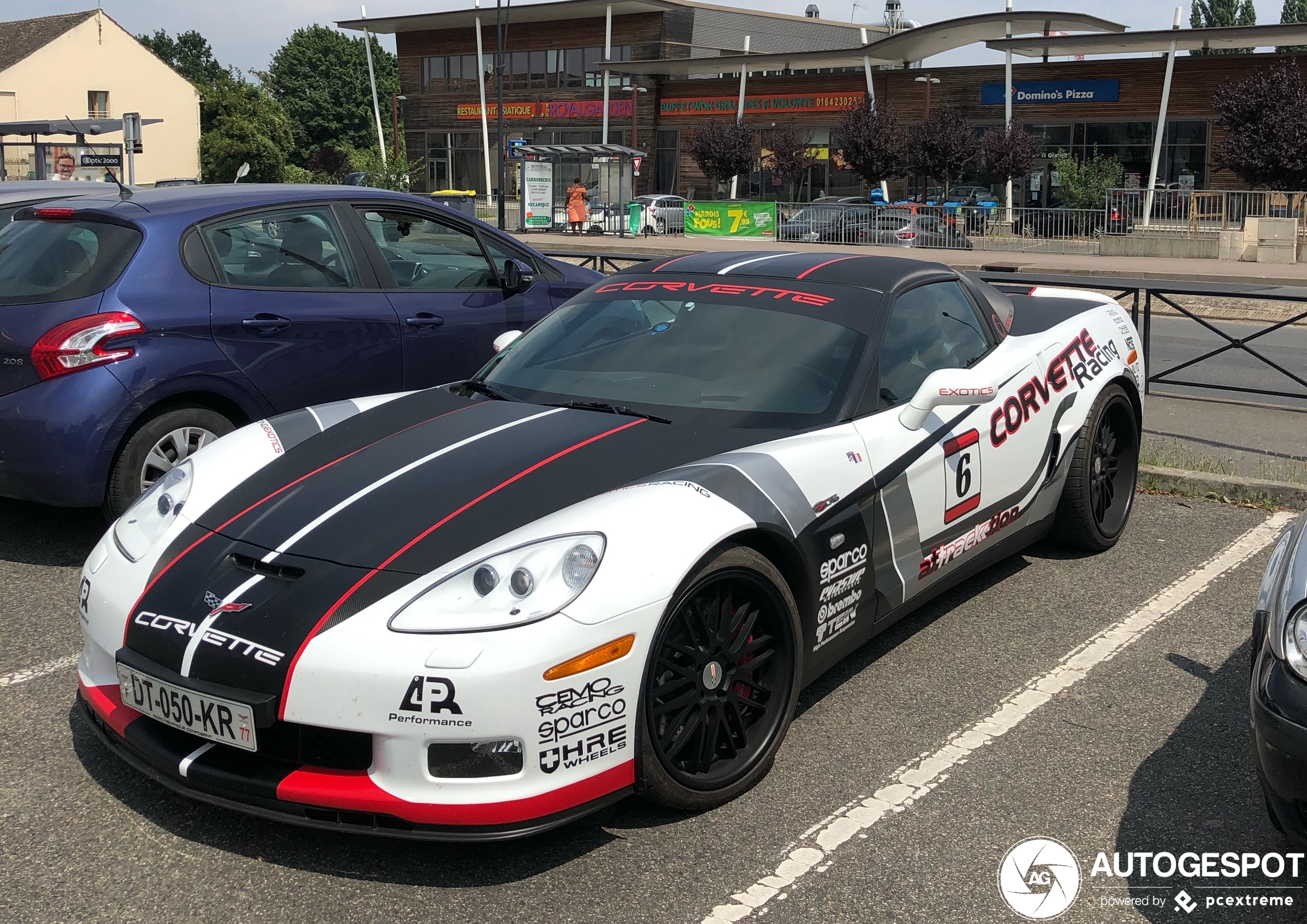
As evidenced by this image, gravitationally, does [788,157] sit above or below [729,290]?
above

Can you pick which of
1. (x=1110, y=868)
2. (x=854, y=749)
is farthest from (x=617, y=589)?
(x=1110, y=868)

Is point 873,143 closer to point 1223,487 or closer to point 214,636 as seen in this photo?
point 1223,487

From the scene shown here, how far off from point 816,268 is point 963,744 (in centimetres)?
186

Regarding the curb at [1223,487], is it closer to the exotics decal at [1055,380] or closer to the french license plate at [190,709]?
the exotics decal at [1055,380]

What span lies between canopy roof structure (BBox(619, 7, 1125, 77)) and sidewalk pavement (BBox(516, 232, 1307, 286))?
11946 mm

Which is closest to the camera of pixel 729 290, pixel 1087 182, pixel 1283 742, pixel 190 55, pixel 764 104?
pixel 1283 742

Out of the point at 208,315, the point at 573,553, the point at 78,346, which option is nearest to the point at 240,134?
the point at 208,315

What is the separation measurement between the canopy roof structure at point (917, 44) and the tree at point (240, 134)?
19.1 m

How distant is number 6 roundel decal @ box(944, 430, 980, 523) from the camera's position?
4.32 meters

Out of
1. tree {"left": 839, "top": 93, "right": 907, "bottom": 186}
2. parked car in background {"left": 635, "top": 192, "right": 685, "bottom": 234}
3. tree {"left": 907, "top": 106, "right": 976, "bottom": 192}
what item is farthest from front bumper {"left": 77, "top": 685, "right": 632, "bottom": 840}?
tree {"left": 839, "top": 93, "right": 907, "bottom": 186}

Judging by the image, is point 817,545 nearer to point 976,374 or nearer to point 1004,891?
point 1004,891

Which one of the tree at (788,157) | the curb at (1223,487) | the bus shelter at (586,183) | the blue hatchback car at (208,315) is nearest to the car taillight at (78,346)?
the blue hatchback car at (208,315)

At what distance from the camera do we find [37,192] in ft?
28.3

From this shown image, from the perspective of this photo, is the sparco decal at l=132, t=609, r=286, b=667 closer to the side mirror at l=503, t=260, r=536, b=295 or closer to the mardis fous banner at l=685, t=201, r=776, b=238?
the side mirror at l=503, t=260, r=536, b=295
